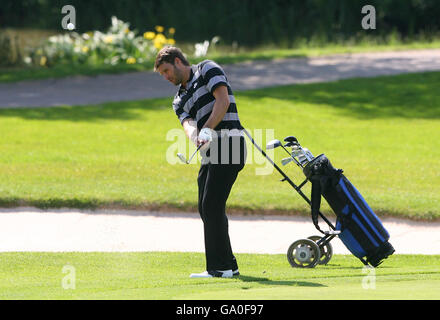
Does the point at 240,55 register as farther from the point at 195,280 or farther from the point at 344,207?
the point at 195,280

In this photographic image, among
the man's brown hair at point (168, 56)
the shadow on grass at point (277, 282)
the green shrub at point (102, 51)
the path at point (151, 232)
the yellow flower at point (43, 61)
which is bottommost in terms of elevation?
the path at point (151, 232)

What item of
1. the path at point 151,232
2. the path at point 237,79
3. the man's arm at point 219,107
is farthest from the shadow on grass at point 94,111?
the man's arm at point 219,107

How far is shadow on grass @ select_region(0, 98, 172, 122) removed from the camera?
14.6 m

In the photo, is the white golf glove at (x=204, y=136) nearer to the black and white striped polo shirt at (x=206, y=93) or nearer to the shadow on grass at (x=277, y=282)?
the black and white striped polo shirt at (x=206, y=93)

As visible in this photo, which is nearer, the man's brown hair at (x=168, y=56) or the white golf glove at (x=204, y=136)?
the white golf glove at (x=204, y=136)

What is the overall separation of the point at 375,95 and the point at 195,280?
10778 millimetres

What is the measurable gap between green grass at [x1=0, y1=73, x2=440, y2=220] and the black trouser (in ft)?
5.48

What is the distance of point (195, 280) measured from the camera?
6.00 metres

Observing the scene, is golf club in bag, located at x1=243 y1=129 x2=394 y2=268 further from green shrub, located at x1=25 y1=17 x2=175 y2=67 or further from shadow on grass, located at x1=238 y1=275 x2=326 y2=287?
green shrub, located at x1=25 y1=17 x2=175 y2=67

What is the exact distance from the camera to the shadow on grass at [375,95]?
15.0 metres

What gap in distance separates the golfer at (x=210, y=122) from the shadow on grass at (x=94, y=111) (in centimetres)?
850

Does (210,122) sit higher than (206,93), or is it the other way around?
(206,93)

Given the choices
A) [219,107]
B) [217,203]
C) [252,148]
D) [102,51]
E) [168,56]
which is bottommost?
[252,148]

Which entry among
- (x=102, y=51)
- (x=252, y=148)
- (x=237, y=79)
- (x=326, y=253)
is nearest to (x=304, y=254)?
(x=326, y=253)
